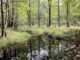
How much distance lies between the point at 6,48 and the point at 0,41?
188cm

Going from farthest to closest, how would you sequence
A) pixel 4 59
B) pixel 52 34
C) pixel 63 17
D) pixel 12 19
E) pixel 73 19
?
pixel 63 17
pixel 73 19
pixel 12 19
pixel 52 34
pixel 4 59

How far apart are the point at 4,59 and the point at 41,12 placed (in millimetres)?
39103

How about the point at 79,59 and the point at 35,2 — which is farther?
the point at 35,2

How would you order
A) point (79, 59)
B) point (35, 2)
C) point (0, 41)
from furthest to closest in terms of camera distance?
point (35, 2) → point (0, 41) → point (79, 59)

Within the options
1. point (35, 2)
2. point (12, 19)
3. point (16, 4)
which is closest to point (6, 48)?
point (16, 4)

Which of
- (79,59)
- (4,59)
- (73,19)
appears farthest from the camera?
(73,19)

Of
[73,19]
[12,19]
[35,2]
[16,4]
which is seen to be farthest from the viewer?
[73,19]

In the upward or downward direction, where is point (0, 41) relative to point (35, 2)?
downward

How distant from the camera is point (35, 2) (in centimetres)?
5275

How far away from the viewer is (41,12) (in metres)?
54.1

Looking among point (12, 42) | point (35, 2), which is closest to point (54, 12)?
point (35, 2)

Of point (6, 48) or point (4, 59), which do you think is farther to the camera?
point (6, 48)

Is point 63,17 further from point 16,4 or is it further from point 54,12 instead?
point 16,4

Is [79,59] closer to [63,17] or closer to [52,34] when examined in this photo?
[52,34]
